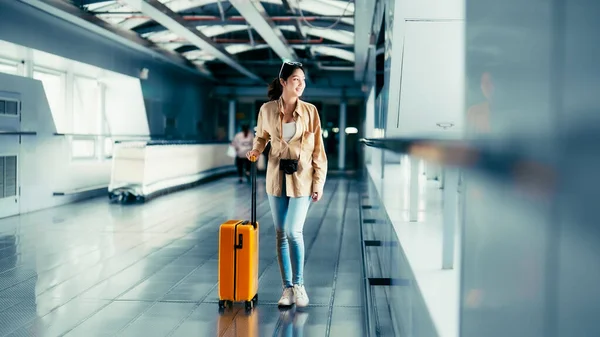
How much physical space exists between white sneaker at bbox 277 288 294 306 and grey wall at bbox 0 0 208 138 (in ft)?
23.3

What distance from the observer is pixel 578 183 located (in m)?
0.60

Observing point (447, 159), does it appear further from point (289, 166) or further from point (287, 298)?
point (287, 298)

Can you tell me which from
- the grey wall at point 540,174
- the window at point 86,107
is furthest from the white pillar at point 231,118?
the grey wall at point 540,174

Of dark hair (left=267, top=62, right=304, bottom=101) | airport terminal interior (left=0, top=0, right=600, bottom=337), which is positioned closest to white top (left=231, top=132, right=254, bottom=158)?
airport terminal interior (left=0, top=0, right=600, bottom=337)

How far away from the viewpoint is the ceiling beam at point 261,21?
10094 mm

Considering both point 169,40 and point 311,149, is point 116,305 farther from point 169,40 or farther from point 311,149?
point 169,40

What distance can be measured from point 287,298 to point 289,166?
0.90 metres

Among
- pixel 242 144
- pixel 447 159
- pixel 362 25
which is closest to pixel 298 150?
pixel 447 159

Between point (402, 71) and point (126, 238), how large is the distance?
3.68 meters

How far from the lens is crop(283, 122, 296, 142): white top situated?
410 cm

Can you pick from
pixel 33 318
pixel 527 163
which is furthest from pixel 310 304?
pixel 527 163

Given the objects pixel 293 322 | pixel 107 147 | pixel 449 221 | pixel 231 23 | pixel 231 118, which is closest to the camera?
pixel 449 221

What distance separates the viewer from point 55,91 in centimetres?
1249

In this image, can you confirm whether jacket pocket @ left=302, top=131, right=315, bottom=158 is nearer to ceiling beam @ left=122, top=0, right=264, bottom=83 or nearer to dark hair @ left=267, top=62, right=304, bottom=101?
dark hair @ left=267, top=62, right=304, bottom=101
